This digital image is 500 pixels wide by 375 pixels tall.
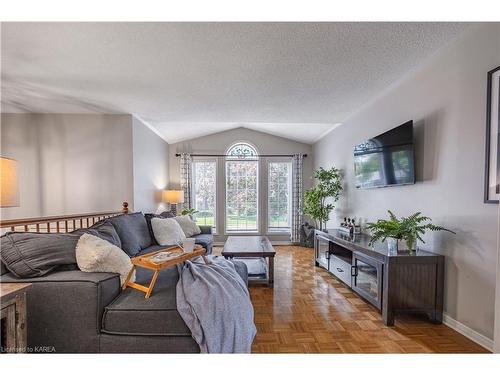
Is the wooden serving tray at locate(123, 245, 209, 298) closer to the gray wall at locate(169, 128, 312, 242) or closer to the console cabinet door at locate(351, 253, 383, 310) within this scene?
the console cabinet door at locate(351, 253, 383, 310)

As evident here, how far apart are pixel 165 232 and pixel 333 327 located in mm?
2389

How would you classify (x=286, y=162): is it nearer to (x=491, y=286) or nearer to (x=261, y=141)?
(x=261, y=141)

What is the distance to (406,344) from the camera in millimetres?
1720

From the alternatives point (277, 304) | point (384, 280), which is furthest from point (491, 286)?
point (277, 304)

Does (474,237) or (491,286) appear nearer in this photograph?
(491,286)

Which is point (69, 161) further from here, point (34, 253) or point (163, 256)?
point (163, 256)

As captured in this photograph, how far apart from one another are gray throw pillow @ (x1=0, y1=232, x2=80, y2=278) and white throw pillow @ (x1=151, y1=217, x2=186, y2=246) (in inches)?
64.9

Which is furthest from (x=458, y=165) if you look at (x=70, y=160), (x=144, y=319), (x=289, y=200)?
(x=70, y=160)

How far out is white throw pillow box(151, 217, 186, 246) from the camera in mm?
3244

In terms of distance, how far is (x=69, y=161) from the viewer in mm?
3646

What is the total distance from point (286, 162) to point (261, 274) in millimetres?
3132

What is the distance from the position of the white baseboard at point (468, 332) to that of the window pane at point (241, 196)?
3.98 m

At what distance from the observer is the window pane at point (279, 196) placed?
5.59 metres

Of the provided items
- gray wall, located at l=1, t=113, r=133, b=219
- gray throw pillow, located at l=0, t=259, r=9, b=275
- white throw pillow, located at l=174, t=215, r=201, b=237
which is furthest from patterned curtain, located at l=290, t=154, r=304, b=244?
gray throw pillow, located at l=0, t=259, r=9, b=275
